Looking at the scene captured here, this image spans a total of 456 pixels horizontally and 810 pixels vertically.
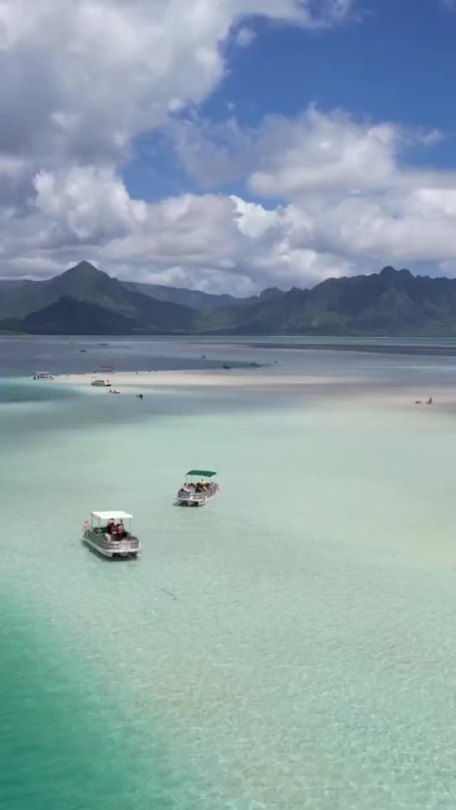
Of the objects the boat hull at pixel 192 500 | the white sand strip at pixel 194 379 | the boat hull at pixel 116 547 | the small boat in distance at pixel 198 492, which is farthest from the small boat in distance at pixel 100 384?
the boat hull at pixel 116 547

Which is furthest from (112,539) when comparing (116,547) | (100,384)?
(100,384)

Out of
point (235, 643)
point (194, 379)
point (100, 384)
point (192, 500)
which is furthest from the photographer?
point (194, 379)

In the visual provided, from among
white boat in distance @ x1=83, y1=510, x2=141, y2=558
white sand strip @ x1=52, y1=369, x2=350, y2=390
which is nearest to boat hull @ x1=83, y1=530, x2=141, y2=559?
white boat in distance @ x1=83, y1=510, x2=141, y2=558

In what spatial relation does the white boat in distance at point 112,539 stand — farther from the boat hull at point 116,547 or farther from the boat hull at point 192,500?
the boat hull at point 192,500

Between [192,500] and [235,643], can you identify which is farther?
[192,500]

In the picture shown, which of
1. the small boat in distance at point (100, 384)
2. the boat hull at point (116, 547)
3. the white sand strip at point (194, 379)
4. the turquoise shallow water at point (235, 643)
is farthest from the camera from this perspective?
the white sand strip at point (194, 379)

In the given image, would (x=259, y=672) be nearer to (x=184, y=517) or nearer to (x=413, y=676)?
(x=413, y=676)

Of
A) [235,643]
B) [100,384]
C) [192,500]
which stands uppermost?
[100,384]

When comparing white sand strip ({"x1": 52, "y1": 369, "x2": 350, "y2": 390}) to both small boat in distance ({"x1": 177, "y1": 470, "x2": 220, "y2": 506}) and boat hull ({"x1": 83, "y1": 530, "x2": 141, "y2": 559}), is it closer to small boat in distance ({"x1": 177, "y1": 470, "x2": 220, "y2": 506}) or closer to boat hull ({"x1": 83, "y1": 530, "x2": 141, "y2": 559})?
small boat in distance ({"x1": 177, "y1": 470, "x2": 220, "y2": 506})

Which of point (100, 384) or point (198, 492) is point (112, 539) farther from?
point (100, 384)
